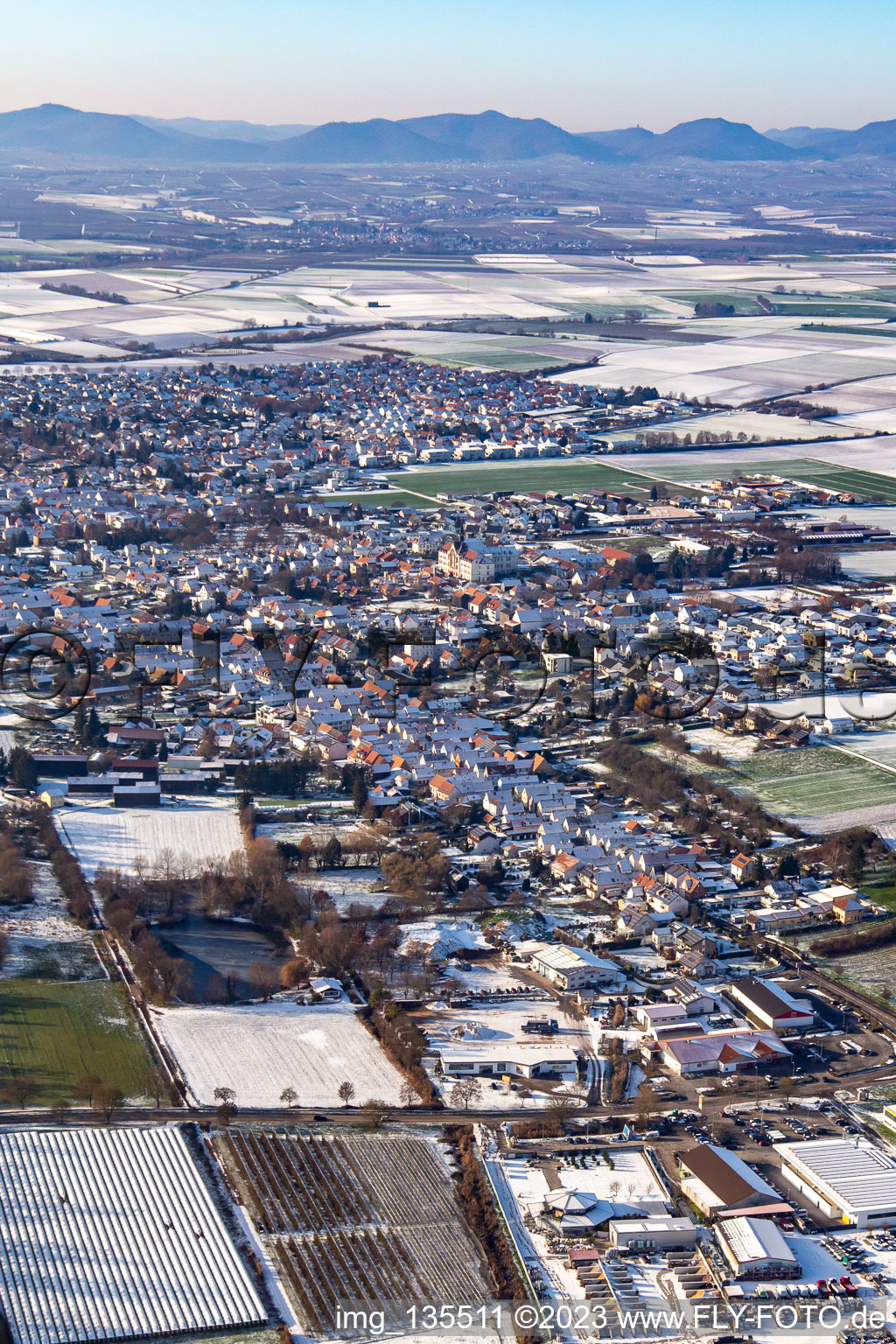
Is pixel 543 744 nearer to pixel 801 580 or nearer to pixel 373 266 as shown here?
pixel 801 580

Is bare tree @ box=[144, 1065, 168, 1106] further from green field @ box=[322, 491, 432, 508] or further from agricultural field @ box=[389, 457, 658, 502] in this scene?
agricultural field @ box=[389, 457, 658, 502]

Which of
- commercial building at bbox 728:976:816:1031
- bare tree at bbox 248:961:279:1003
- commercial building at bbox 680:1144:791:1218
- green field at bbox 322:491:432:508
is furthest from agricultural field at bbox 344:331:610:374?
commercial building at bbox 680:1144:791:1218

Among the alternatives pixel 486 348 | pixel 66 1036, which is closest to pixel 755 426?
pixel 486 348

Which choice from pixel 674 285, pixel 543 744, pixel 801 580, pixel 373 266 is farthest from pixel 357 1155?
pixel 373 266

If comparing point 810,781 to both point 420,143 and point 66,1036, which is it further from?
point 420,143

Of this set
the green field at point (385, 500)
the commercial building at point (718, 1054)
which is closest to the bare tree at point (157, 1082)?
the commercial building at point (718, 1054)

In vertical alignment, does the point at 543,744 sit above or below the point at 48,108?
below
